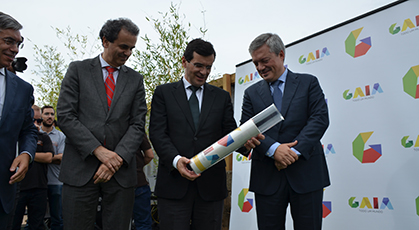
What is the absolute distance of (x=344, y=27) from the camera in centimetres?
323

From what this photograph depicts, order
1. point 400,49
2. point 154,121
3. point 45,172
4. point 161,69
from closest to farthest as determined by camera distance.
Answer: point 154,121 → point 400,49 → point 45,172 → point 161,69

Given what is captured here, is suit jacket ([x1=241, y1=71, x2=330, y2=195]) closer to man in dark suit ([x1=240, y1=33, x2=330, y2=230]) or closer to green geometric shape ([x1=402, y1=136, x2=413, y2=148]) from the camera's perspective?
man in dark suit ([x1=240, y1=33, x2=330, y2=230])

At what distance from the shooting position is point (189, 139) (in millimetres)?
2029

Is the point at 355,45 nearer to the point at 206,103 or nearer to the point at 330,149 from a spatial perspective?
the point at 330,149

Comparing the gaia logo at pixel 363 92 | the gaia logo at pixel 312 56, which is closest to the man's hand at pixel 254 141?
the gaia logo at pixel 363 92

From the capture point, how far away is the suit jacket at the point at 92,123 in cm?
182

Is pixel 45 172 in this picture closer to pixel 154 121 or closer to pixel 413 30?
pixel 154 121

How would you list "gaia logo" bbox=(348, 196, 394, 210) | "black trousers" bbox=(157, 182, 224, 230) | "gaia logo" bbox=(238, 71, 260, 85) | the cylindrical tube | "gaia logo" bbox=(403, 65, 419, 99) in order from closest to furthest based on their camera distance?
the cylindrical tube → "black trousers" bbox=(157, 182, 224, 230) → "gaia logo" bbox=(403, 65, 419, 99) → "gaia logo" bbox=(348, 196, 394, 210) → "gaia logo" bbox=(238, 71, 260, 85)

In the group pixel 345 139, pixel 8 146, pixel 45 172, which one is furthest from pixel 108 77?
pixel 45 172

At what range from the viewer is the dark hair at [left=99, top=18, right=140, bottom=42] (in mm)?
1992

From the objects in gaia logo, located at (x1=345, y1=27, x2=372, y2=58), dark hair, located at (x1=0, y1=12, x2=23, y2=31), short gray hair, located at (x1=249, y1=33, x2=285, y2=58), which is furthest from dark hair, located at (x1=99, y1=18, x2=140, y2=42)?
gaia logo, located at (x1=345, y1=27, x2=372, y2=58)

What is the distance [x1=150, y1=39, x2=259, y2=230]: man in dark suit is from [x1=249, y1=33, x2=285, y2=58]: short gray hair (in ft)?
0.95

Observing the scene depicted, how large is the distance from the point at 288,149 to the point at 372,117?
151 cm

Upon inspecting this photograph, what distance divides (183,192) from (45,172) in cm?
294
